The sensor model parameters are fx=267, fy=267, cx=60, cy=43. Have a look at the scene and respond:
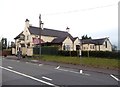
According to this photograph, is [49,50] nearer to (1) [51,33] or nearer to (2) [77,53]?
(2) [77,53]

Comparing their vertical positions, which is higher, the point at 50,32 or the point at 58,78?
the point at 50,32

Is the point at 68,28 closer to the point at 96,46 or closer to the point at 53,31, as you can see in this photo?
the point at 53,31

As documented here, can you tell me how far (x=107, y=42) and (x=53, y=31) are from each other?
49.0 feet

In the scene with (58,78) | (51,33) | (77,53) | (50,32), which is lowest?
(58,78)

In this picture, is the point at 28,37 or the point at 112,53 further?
the point at 28,37

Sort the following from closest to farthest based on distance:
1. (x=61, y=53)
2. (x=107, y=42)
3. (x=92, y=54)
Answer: (x=92, y=54) → (x=61, y=53) → (x=107, y=42)

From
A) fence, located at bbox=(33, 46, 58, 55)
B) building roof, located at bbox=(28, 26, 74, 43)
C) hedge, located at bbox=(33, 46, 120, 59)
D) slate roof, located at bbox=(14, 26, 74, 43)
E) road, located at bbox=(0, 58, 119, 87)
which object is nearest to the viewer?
road, located at bbox=(0, 58, 119, 87)

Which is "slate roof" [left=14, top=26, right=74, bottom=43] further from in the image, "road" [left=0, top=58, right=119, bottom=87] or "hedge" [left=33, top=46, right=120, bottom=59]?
"road" [left=0, top=58, right=119, bottom=87]

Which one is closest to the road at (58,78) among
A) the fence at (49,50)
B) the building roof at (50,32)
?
the fence at (49,50)

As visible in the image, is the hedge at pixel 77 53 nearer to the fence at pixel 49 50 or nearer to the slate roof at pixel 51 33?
the fence at pixel 49 50

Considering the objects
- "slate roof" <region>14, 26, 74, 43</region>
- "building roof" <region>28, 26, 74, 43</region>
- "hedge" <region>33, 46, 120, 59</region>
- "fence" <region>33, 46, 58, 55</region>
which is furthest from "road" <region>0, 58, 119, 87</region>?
"building roof" <region>28, 26, 74, 43</region>

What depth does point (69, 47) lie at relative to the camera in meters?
62.6

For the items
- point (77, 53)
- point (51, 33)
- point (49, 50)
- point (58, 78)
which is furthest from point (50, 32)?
point (58, 78)

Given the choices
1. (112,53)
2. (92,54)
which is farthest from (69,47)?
(112,53)
